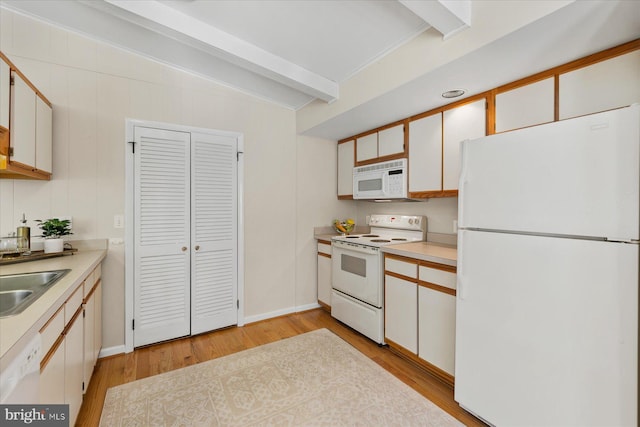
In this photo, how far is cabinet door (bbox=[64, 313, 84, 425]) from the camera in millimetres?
1435

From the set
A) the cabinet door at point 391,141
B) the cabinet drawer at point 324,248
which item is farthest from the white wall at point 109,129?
the cabinet door at point 391,141

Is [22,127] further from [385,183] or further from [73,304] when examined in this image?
[385,183]

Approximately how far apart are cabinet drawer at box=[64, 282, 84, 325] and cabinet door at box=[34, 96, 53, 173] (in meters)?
1.01

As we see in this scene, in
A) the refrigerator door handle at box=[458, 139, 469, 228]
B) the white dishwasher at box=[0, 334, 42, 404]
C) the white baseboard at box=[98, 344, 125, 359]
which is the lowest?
the white baseboard at box=[98, 344, 125, 359]

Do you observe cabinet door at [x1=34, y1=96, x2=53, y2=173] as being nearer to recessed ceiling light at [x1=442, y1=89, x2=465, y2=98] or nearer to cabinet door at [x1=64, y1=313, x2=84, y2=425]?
cabinet door at [x1=64, y1=313, x2=84, y2=425]

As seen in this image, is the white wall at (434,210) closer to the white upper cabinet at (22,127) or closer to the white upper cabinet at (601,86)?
the white upper cabinet at (601,86)

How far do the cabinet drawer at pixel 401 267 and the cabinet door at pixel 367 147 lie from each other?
1291mm

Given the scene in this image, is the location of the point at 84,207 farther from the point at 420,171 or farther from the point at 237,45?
the point at 420,171

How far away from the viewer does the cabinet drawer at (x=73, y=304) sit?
142 centimetres

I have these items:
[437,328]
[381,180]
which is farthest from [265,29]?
[437,328]

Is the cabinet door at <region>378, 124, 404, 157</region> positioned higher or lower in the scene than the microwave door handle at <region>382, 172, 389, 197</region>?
higher

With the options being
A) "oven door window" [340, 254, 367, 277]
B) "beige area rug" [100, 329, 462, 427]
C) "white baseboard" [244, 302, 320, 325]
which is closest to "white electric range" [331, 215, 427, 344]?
"oven door window" [340, 254, 367, 277]

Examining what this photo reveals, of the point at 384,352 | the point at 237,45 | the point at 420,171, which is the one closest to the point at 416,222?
the point at 420,171

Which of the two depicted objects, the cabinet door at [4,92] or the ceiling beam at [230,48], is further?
the ceiling beam at [230,48]
